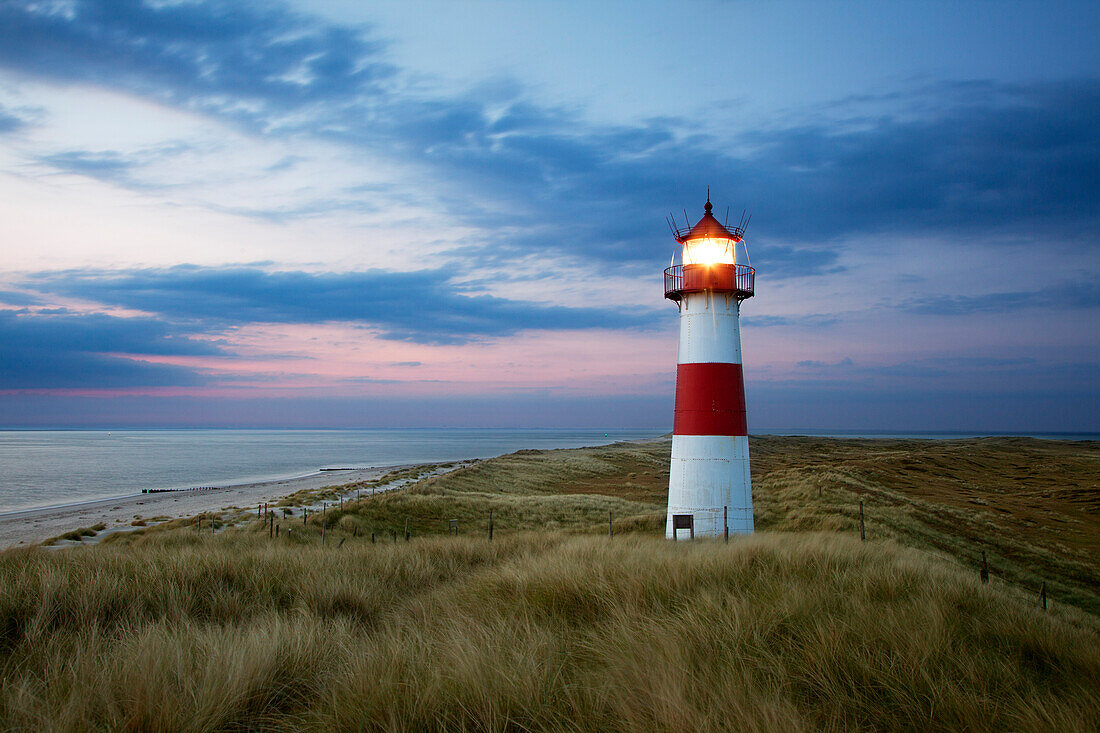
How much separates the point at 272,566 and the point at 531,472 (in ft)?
134

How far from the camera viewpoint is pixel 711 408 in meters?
13.7

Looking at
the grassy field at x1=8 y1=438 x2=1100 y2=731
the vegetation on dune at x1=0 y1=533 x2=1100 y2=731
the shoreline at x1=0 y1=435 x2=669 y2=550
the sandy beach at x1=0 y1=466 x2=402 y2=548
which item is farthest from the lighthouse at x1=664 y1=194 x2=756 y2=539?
the sandy beach at x1=0 y1=466 x2=402 y2=548

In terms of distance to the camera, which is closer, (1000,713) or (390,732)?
(390,732)

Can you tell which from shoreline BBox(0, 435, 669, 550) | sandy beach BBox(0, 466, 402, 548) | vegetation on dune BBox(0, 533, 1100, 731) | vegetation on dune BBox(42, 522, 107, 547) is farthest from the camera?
sandy beach BBox(0, 466, 402, 548)

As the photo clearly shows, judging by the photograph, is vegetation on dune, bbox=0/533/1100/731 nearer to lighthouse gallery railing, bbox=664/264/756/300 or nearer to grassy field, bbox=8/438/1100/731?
grassy field, bbox=8/438/1100/731

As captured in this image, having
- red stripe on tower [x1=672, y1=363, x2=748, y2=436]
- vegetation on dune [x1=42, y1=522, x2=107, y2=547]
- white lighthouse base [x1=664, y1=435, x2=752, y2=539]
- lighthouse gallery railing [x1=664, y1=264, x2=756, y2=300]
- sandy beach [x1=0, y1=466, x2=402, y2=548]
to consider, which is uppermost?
lighthouse gallery railing [x1=664, y1=264, x2=756, y2=300]

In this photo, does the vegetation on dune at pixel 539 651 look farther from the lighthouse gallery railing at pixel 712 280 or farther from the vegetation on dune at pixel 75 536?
the vegetation on dune at pixel 75 536

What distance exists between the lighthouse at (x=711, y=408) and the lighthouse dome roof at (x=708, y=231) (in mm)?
142

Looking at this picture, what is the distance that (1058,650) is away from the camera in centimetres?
464

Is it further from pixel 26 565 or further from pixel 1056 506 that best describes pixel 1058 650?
pixel 1056 506

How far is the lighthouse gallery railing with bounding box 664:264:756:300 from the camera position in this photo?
45.5ft

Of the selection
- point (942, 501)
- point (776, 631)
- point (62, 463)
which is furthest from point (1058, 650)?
point (62, 463)

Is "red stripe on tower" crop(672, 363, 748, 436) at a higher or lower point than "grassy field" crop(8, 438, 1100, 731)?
higher

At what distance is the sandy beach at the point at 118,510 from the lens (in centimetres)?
2726
